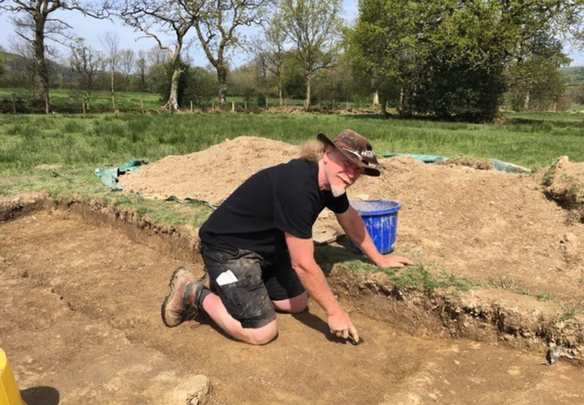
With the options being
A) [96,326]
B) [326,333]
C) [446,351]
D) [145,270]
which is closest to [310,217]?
[326,333]

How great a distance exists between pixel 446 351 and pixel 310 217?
49.9 inches

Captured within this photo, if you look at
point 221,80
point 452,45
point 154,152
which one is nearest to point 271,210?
point 154,152

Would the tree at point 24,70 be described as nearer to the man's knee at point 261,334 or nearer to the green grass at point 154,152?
the green grass at point 154,152

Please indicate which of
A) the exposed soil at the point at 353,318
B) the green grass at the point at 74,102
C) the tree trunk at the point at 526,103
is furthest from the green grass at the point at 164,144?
Result: the tree trunk at the point at 526,103

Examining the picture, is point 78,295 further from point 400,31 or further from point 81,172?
point 400,31

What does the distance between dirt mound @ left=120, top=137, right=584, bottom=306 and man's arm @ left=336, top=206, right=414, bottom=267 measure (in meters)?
0.33

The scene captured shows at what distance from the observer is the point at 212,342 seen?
2920mm

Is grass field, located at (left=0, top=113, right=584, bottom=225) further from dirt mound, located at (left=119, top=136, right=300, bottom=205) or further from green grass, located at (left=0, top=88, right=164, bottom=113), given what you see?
green grass, located at (left=0, top=88, right=164, bottom=113)

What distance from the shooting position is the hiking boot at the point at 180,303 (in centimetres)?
303

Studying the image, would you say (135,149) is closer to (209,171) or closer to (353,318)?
(209,171)

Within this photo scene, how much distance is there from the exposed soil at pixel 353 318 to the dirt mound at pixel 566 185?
0.09 meters

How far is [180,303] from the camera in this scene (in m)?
3.04

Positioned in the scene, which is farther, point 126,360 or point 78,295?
point 78,295

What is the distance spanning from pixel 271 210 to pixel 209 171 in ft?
14.5
